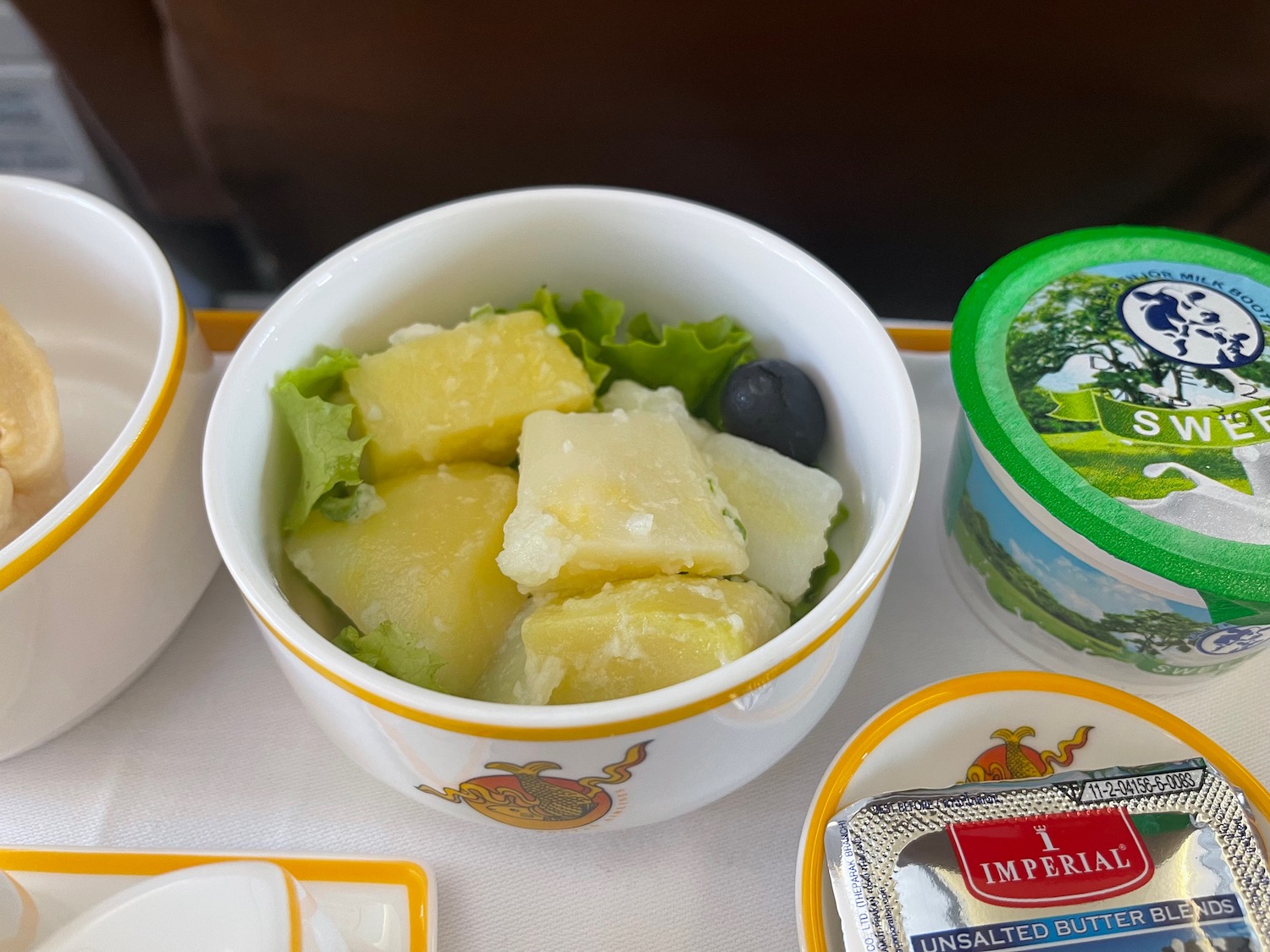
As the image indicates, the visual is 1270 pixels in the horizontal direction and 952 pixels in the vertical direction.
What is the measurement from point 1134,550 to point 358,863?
1.77 ft

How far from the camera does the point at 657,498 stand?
24.6 inches

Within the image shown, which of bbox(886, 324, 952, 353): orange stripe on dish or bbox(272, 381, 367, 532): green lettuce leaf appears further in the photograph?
bbox(886, 324, 952, 353): orange stripe on dish

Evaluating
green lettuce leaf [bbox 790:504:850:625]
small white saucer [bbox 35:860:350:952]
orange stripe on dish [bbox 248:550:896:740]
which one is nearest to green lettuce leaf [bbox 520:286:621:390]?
green lettuce leaf [bbox 790:504:850:625]

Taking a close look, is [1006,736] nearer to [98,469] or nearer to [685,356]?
[685,356]

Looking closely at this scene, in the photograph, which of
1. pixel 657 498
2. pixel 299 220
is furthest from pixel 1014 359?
pixel 299 220

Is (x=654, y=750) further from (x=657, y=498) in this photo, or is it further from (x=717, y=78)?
(x=717, y=78)

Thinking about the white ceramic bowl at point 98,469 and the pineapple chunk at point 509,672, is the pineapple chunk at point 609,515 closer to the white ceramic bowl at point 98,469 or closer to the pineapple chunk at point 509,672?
the pineapple chunk at point 509,672

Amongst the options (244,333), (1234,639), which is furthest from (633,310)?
(1234,639)

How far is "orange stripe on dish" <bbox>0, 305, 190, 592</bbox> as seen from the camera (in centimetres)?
59

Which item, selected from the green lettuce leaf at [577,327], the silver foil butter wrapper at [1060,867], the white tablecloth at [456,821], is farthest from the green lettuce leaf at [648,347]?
the silver foil butter wrapper at [1060,867]

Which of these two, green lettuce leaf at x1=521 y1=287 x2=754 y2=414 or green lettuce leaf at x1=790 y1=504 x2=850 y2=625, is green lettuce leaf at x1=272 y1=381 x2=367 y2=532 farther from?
green lettuce leaf at x1=790 y1=504 x2=850 y2=625

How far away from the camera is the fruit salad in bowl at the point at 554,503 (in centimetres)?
59

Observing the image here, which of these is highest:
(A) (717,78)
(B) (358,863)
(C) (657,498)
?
(A) (717,78)

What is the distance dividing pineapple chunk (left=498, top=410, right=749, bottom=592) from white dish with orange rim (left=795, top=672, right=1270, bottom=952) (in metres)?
0.17
